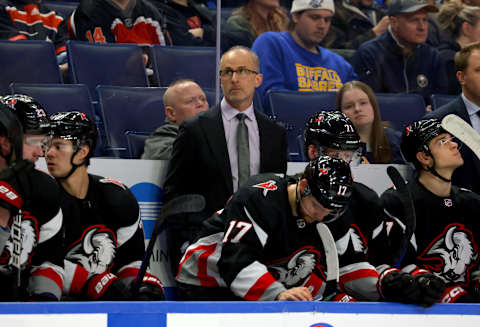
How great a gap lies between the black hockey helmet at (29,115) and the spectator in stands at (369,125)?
1936 mm

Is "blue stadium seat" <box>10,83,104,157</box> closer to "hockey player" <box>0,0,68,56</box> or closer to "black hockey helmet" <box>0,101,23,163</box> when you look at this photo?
"hockey player" <box>0,0,68,56</box>

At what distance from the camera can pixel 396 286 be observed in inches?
115

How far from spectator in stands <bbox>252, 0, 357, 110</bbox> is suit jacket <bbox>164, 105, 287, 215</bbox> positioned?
1319 millimetres

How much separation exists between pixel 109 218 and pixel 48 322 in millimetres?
1078

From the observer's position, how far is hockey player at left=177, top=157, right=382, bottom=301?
2.84 meters

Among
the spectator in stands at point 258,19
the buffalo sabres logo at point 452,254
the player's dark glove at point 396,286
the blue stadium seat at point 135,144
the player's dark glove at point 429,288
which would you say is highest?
the spectator in stands at point 258,19

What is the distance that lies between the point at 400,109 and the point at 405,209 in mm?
1778

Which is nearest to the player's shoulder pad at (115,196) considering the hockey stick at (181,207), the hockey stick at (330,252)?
the hockey stick at (181,207)

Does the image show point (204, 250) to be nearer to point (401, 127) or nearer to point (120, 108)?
point (120, 108)

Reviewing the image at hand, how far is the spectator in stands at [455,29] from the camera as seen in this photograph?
233 inches

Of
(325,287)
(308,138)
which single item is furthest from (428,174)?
(325,287)

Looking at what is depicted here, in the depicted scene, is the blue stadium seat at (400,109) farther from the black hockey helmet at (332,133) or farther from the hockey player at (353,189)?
the black hockey helmet at (332,133)

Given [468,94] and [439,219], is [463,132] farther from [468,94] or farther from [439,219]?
[468,94]

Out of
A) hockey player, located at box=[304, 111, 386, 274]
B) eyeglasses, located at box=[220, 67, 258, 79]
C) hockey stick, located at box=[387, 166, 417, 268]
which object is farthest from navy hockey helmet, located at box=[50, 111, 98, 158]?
hockey stick, located at box=[387, 166, 417, 268]
